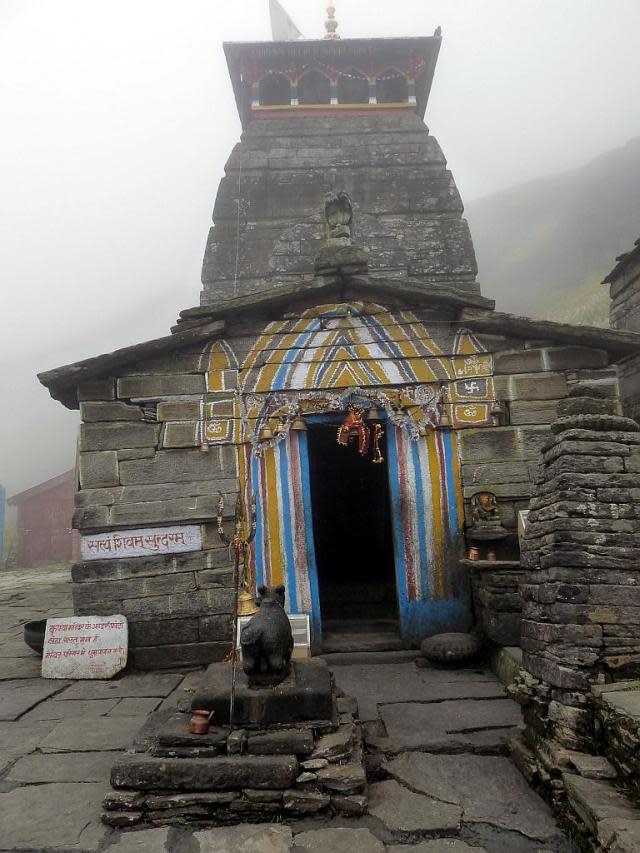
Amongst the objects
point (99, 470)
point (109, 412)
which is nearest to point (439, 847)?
point (99, 470)

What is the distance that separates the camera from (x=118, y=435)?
7.40 metres

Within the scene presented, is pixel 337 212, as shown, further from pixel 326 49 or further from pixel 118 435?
pixel 326 49

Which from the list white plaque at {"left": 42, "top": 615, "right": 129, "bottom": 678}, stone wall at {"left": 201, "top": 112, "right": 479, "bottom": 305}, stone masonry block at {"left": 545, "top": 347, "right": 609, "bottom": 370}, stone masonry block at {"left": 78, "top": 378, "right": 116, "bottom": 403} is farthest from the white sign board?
stone wall at {"left": 201, "top": 112, "right": 479, "bottom": 305}

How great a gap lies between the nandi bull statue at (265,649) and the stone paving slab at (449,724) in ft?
3.51

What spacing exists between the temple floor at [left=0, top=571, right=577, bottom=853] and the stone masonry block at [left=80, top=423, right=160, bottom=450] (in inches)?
108

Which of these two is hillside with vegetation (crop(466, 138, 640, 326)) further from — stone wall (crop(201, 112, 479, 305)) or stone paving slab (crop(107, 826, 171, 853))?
stone paving slab (crop(107, 826, 171, 853))

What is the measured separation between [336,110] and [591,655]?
1462cm

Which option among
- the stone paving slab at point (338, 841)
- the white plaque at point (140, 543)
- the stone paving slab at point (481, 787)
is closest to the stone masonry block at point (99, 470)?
the white plaque at point (140, 543)

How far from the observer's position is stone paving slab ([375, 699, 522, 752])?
468cm

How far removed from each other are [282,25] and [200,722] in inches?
759

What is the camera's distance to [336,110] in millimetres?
14953

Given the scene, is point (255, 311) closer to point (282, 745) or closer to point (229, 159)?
point (282, 745)

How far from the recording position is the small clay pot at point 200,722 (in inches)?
162

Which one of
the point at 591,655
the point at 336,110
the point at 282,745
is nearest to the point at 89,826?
the point at 282,745
